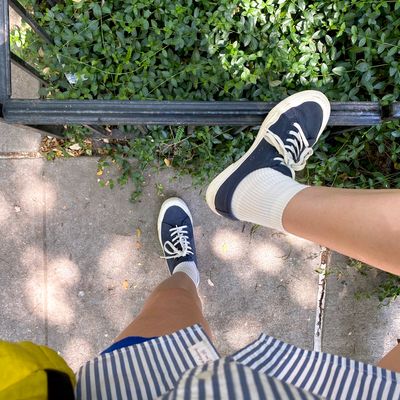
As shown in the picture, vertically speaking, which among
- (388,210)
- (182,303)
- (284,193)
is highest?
(284,193)

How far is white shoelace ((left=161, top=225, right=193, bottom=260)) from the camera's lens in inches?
94.5

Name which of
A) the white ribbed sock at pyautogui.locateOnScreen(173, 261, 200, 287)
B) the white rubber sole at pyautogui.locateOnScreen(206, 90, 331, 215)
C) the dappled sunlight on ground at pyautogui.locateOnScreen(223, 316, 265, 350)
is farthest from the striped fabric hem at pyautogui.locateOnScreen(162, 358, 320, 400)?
the dappled sunlight on ground at pyautogui.locateOnScreen(223, 316, 265, 350)

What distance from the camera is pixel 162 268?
2.54m

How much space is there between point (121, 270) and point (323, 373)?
140 cm

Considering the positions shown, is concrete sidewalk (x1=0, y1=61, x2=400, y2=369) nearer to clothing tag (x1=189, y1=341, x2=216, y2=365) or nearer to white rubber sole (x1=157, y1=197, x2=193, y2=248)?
white rubber sole (x1=157, y1=197, x2=193, y2=248)

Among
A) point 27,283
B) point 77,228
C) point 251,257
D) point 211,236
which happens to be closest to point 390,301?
point 251,257

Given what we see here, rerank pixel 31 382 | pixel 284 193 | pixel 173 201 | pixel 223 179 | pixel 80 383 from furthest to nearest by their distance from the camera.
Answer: pixel 173 201, pixel 223 179, pixel 284 193, pixel 80 383, pixel 31 382

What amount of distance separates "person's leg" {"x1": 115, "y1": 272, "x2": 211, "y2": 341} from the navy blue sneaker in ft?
0.80

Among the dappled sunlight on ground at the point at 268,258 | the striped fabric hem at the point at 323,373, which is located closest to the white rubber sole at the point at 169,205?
the dappled sunlight on ground at the point at 268,258

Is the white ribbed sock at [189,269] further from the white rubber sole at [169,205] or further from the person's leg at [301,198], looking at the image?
the person's leg at [301,198]

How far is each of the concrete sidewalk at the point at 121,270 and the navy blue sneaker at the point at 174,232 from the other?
3.0 inches

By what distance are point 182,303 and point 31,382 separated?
0.97 m

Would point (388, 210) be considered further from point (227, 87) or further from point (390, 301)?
point (390, 301)

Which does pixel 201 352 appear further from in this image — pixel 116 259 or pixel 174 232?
pixel 116 259
